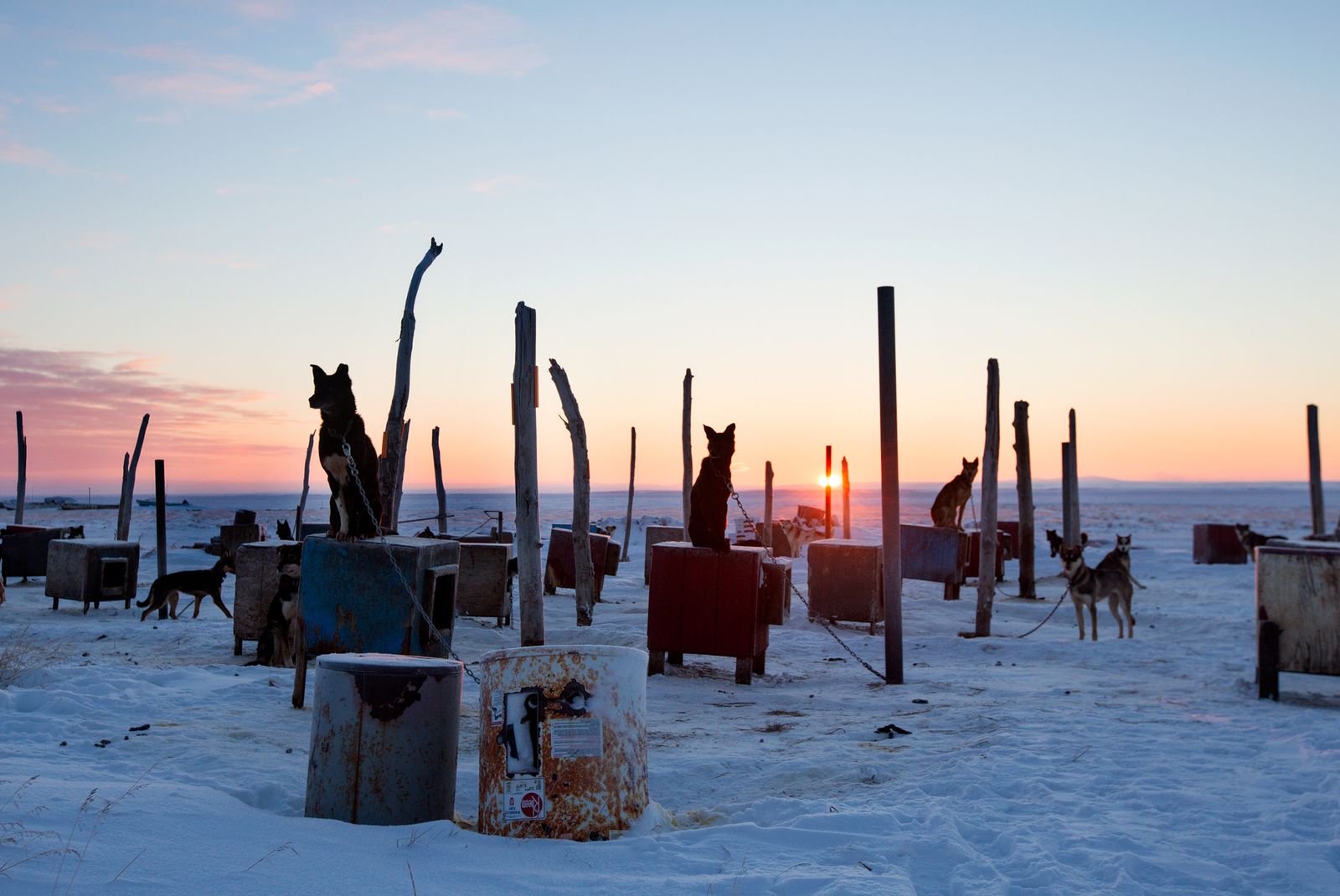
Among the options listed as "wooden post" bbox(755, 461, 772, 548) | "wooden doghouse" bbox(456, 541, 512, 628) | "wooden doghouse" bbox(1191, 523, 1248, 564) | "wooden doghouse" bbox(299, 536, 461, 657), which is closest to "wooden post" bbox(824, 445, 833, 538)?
"wooden post" bbox(755, 461, 772, 548)

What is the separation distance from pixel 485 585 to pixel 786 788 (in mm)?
9921

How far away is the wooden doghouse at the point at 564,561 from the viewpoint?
19609mm

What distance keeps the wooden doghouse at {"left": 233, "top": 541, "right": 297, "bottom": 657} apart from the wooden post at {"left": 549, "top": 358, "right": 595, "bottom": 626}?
172 inches

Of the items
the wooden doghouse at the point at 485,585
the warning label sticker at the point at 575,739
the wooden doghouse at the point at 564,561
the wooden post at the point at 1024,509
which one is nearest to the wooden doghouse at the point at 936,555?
the wooden post at the point at 1024,509

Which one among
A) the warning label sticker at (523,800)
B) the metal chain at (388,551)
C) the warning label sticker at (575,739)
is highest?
the metal chain at (388,551)

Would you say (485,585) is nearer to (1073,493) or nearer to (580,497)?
(580,497)

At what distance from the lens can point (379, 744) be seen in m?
5.39

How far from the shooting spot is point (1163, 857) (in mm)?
5027

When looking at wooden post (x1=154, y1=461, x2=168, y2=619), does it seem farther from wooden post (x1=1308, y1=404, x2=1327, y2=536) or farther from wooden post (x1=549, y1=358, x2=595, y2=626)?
wooden post (x1=1308, y1=404, x2=1327, y2=536)

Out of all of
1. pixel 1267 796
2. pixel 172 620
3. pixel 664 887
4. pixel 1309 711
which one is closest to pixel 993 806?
pixel 1267 796

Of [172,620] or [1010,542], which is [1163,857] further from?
[1010,542]

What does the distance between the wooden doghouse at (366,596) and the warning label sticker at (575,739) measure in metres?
3.78

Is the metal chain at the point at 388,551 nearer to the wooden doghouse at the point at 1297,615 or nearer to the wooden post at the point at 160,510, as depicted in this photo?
the wooden doghouse at the point at 1297,615

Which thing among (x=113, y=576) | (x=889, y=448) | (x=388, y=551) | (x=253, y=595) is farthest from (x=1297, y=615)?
(x=113, y=576)
